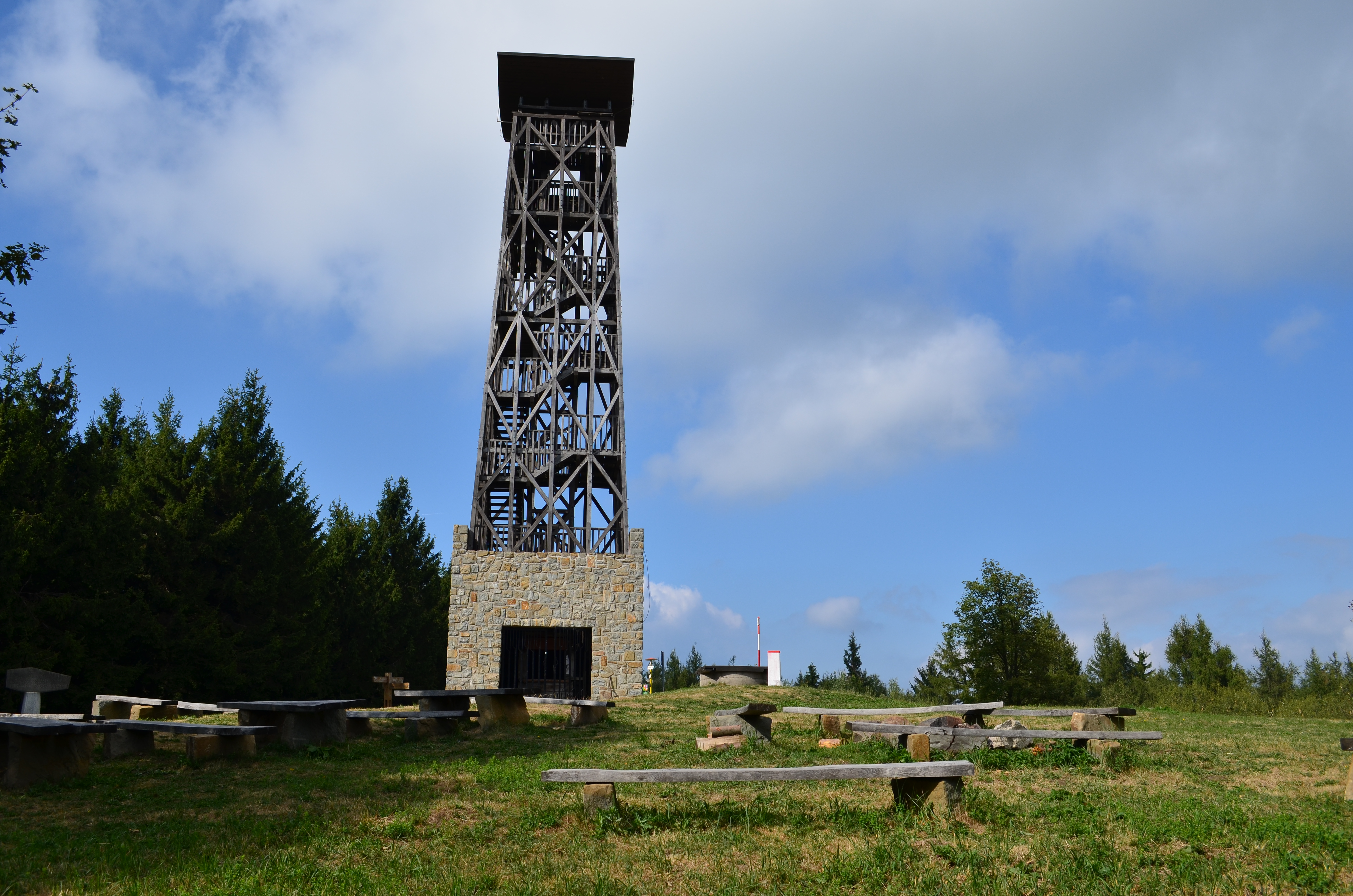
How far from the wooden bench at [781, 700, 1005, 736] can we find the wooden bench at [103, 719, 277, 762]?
6.38 metres

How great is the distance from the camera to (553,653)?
24.8 metres

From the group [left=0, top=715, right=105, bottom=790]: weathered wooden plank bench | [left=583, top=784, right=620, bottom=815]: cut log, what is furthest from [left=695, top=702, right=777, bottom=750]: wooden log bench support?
[left=0, top=715, right=105, bottom=790]: weathered wooden plank bench

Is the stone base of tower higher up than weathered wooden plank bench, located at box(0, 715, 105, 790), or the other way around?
the stone base of tower

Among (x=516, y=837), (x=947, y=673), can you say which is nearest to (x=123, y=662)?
(x=516, y=837)

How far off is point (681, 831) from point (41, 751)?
252 inches

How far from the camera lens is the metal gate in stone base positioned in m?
22.8

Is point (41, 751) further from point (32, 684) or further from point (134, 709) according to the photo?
point (134, 709)

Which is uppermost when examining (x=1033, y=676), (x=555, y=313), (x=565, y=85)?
(x=565, y=85)

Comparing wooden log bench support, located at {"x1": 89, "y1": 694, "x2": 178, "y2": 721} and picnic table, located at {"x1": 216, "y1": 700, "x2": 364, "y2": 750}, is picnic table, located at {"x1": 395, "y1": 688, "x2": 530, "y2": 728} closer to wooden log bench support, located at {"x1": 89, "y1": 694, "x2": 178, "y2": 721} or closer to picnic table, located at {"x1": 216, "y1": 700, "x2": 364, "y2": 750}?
picnic table, located at {"x1": 216, "y1": 700, "x2": 364, "y2": 750}

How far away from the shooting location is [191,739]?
9.63 meters

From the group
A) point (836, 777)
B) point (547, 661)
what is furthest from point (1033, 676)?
point (836, 777)

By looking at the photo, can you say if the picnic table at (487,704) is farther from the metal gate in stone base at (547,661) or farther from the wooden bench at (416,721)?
the metal gate in stone base at (547,661)

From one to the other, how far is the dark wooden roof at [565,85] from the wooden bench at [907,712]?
20.2 metres

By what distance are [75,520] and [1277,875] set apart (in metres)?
20.4
